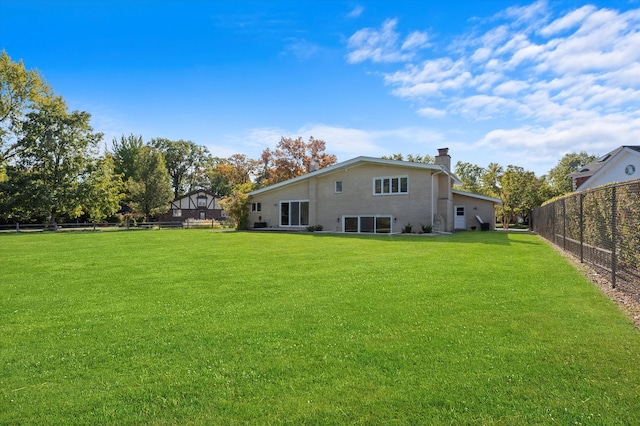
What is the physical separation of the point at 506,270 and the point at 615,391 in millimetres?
5303

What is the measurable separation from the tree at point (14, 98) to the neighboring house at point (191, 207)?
20955 mm

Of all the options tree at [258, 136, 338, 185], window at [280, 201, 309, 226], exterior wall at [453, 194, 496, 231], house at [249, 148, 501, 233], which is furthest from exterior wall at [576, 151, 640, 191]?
tree at [258, 136, 338, 185]

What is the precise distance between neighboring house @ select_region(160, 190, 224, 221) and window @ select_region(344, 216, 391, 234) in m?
32.7

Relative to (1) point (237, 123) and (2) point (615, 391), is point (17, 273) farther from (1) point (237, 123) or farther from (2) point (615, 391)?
(1) point (237, 123)

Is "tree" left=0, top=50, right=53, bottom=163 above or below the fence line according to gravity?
above

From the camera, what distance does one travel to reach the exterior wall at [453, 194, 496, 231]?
26.0 meters

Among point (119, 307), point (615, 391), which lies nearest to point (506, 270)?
point (615, 391)

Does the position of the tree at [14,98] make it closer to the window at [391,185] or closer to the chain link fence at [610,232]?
the window at [391,185]

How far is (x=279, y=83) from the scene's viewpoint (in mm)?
18094

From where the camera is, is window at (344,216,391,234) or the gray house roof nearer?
the gray house roof

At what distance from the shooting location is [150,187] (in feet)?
143

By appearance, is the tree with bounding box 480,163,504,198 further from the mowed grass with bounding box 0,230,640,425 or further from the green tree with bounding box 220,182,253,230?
the mowed grass with bounding box 0,230,640,425

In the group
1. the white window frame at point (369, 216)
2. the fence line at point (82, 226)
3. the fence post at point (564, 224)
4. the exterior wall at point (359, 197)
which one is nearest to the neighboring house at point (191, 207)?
the fence line at point (82, 226)

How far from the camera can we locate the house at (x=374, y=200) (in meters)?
20.9
